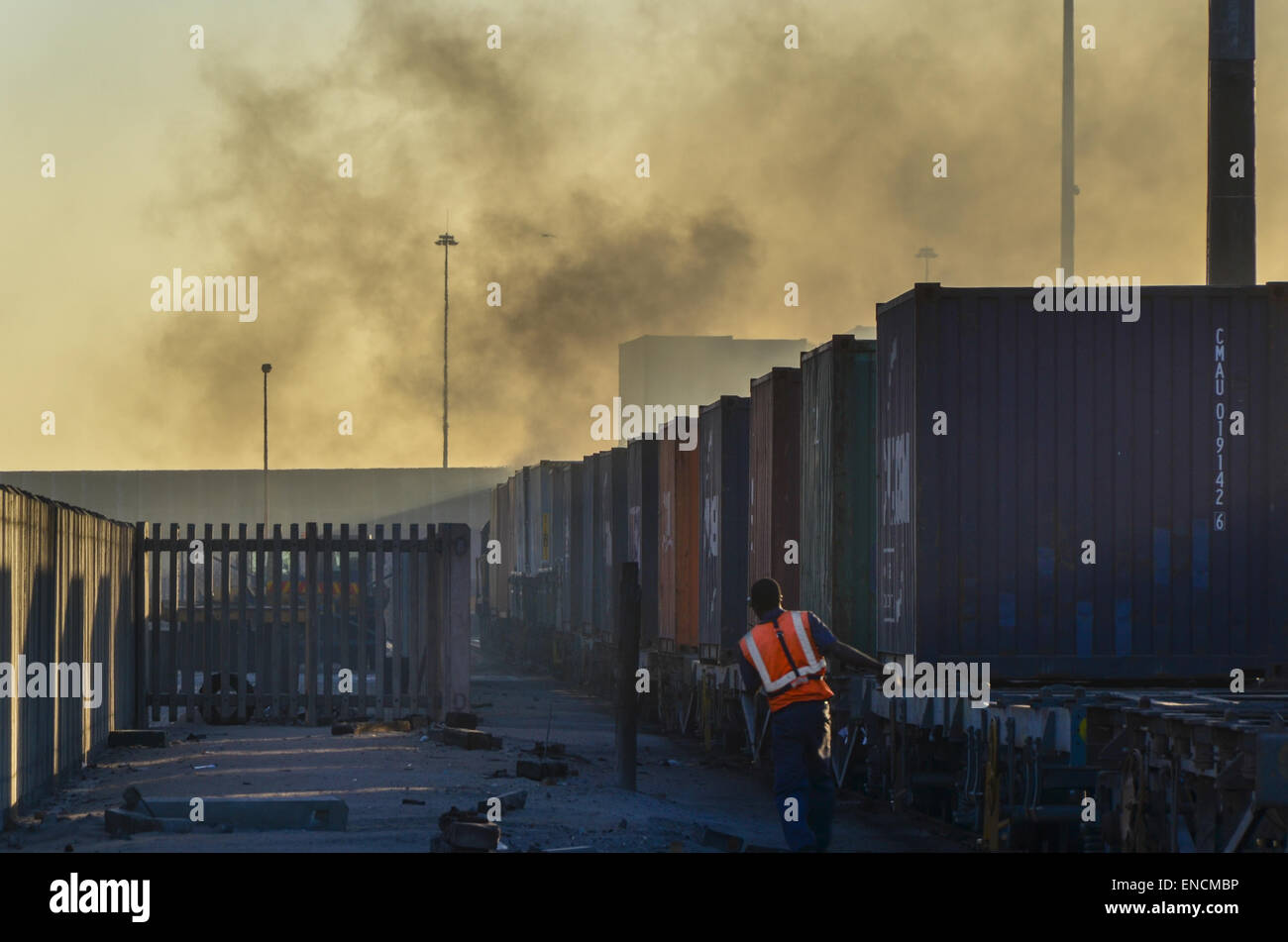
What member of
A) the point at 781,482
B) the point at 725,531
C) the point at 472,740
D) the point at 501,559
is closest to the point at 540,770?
the point at 472,740

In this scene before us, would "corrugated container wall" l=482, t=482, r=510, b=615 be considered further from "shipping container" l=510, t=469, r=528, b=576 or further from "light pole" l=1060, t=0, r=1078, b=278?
"light pole" l=1060, t=0, r=1078, b=278

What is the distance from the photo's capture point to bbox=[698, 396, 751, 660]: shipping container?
21.5 m

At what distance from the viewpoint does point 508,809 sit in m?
13.7

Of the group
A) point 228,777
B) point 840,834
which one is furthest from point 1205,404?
point 228,777

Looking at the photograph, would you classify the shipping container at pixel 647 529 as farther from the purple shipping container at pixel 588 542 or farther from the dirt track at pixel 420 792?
the purple shipping container at pixel 588 542

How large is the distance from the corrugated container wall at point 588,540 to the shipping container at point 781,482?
1278 cm

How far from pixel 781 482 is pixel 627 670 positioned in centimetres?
420

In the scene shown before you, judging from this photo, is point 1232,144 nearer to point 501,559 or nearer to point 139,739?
point 139,739

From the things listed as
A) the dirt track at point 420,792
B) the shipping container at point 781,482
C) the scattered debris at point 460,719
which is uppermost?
the shipping container at point 781,482

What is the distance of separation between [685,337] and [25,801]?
63476mm

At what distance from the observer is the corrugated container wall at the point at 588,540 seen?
1300 inches

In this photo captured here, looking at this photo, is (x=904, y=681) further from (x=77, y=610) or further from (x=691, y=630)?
(x=691, y=630)

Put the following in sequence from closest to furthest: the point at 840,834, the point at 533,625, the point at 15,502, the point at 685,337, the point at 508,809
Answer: the point at 15,502 < the point at 508,809 < the point at 840,834 < the point at 533,625 < the point at 685,337

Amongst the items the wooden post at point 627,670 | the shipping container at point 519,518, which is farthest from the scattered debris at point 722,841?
the shipping container at point 519,518
